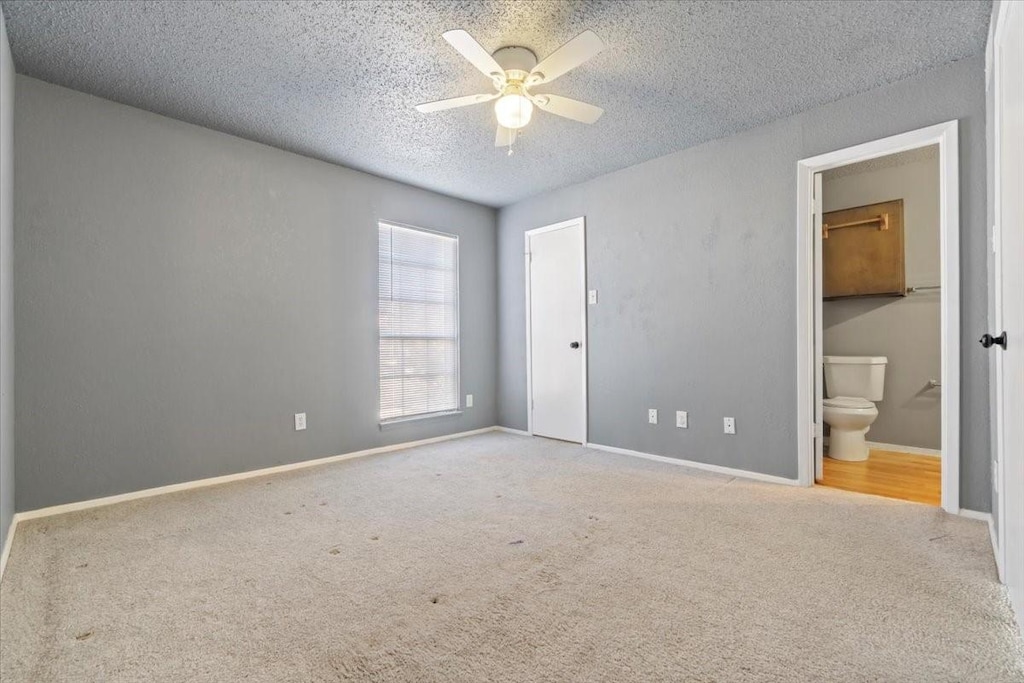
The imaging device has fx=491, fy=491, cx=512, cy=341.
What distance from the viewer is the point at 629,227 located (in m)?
4.05

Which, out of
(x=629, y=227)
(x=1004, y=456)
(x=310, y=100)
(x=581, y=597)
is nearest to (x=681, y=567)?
(x=581, y=597)

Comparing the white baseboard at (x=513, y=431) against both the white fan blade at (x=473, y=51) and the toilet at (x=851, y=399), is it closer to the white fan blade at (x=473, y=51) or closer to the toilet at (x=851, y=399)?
the toilet at (x=851, y=399)

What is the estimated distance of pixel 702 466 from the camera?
3.58 m

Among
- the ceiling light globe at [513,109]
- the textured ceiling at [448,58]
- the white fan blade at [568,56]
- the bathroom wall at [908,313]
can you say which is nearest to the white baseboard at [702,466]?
the bathroom wall at [908,313]

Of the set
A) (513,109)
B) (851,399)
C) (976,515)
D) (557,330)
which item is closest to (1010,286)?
(976,515)

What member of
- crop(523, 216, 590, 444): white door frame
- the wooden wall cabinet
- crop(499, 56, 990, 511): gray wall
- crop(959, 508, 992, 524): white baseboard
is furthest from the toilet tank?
crop(523, 216, 590, 444): white door frame

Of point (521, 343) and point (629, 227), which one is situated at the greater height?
point (629, 227)

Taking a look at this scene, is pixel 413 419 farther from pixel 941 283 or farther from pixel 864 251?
pixel 864 251

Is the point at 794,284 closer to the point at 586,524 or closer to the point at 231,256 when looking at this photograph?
the point at 586,524

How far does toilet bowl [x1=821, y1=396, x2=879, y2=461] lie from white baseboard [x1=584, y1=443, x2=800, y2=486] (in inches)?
38.4

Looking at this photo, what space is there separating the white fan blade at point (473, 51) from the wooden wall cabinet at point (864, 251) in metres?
3.17

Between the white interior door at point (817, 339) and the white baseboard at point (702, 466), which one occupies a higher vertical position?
the white interior door at point (817, 339)

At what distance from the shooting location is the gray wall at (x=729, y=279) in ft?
8.28

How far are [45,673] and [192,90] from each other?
278 cm
